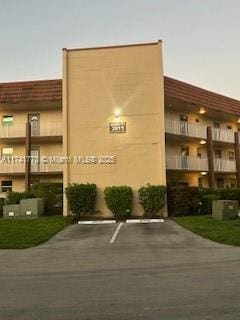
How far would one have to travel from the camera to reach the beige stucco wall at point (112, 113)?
26.4 m

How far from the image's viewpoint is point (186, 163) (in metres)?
32.1

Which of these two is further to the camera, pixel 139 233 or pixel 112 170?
pixel 112 170

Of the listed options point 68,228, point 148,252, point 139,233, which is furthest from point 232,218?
point 148,252

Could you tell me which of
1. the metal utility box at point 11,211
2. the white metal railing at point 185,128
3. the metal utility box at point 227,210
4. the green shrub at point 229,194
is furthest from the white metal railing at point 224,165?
the metal utility box at point 11,211

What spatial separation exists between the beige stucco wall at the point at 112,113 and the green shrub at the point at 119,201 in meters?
0.86

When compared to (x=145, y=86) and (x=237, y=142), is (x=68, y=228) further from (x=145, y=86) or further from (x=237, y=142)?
(x=237, y=142)

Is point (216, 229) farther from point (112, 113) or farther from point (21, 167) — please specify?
point (21, 167)

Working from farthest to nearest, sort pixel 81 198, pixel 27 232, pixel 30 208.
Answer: pixel 81 198, pixel 30 208, pixel 27 232

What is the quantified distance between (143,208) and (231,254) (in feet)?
41.3

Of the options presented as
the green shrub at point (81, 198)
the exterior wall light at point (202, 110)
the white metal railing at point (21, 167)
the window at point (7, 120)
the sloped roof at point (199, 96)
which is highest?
the sloped roof at point (199, 96)

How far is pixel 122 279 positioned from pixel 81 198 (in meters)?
15.9

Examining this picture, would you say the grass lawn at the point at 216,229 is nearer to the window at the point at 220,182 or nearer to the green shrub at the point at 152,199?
the green shrub at the point at 152,199

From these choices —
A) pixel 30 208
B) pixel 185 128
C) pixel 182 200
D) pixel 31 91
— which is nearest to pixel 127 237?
pixel 182 200

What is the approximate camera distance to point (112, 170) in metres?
26.4
